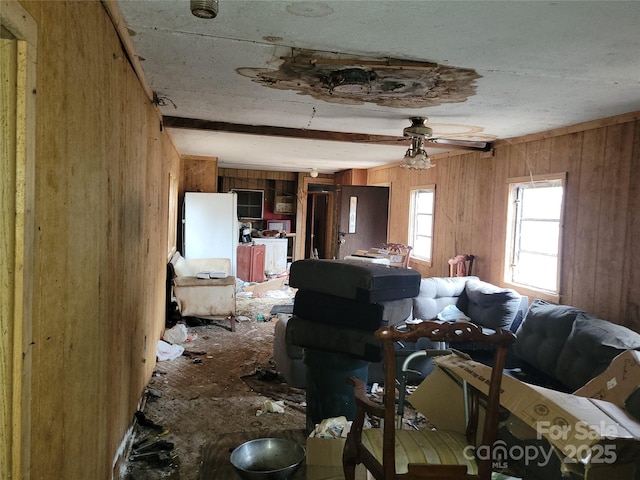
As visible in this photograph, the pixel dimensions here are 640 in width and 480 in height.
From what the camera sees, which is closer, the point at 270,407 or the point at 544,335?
the point at 270,407

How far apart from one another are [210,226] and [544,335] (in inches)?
190

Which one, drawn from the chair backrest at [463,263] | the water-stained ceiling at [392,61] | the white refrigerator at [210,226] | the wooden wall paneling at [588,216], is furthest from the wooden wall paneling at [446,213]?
the white refrigerator at [210,226]

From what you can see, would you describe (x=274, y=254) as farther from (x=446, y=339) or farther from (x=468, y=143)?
(x=446, y=339)

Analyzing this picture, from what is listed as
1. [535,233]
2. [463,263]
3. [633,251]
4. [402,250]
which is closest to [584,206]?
[633,251]

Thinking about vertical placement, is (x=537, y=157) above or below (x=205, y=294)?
above

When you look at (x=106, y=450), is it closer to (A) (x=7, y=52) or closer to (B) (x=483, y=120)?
(A) (x=7, y=52)

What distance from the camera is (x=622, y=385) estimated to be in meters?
1.92

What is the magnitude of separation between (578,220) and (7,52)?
4.05 metres

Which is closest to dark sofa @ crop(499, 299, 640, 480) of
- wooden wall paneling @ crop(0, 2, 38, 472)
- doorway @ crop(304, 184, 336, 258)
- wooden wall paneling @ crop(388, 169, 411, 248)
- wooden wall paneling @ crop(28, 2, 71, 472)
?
wooden wall paneling @ crop(28, 2, 71, 472)

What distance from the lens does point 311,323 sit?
2602 millimetres

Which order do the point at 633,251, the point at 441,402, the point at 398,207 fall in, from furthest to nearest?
1. the point at 398,207
2. the point at 633,251
3. the point at 441,402

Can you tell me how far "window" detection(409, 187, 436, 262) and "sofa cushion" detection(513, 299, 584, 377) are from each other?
2628 mm

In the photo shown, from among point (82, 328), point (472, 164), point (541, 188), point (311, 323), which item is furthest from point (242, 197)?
point (82, 328)

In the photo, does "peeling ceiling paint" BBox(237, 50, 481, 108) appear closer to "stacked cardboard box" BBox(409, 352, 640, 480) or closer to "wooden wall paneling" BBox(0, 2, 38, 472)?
"wooden wall paneling" BBox(0, 2, 38, 472)
